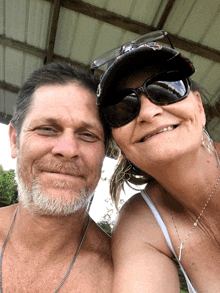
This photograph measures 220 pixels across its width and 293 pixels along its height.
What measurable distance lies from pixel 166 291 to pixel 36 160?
106 cm

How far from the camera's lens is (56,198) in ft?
5.12

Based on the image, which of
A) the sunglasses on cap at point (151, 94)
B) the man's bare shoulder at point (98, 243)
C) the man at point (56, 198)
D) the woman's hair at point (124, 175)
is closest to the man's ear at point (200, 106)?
the sunglasses on cap at point (151, 94)

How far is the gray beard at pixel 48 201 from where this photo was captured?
1572 mm

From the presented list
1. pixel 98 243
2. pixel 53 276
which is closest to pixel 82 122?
pixel 98 243

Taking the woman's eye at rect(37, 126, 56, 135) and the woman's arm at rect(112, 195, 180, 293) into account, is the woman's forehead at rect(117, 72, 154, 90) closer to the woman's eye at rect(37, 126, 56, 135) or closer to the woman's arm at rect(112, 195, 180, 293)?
the woman's eye at rect(37, 126, 56, 135)

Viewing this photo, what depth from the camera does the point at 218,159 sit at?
5.53ft

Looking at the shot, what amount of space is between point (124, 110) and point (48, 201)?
70 cm

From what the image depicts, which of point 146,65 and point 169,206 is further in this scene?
point 169,206

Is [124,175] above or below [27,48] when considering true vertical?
above

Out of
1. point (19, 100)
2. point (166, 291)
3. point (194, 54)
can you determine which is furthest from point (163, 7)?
point (166, 291)

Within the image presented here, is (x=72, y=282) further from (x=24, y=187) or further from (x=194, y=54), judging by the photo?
(x=194, y=54)

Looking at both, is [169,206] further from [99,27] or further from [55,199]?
[99,27]

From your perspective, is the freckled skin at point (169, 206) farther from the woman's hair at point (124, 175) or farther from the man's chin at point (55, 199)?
the man's chin at point (55, 199)

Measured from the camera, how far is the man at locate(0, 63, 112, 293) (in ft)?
5.19
